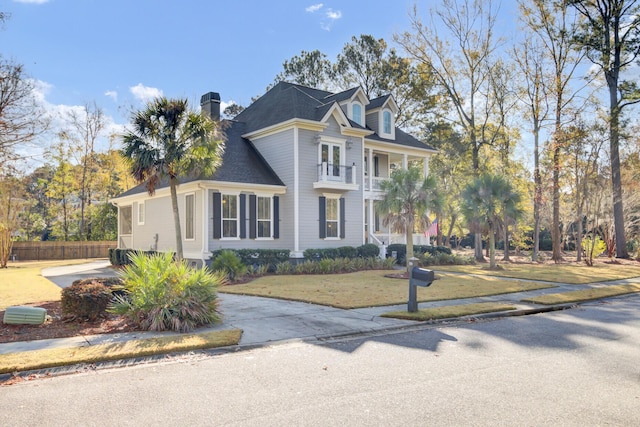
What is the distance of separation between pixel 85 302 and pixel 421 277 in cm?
667

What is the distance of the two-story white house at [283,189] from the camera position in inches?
805

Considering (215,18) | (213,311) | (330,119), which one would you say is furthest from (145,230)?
(213,311)

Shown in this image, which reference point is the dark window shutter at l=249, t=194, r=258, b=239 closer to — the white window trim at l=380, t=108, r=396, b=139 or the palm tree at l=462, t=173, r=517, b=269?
the white window trim at l=380, t=108, r=396, b=139

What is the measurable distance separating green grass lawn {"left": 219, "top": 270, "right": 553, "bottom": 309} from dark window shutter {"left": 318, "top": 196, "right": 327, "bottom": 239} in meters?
3.50

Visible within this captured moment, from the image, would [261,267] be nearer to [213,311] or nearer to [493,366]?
[213,311]

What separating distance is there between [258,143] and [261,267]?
24.2 feet

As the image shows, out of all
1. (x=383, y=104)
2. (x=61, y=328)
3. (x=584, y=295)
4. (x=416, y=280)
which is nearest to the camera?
(x=61, y=328)

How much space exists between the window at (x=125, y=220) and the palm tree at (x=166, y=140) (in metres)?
10.2

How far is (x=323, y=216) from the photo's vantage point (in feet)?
74.5

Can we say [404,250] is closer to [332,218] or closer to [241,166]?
[332,218]

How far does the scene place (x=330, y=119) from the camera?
23.0 meters

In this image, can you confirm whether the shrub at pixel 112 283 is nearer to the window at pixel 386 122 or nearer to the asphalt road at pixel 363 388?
the asphalt road at pixel 363 388

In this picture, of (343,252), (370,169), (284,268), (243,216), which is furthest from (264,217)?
(370,169)

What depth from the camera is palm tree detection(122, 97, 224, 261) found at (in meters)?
17.5
